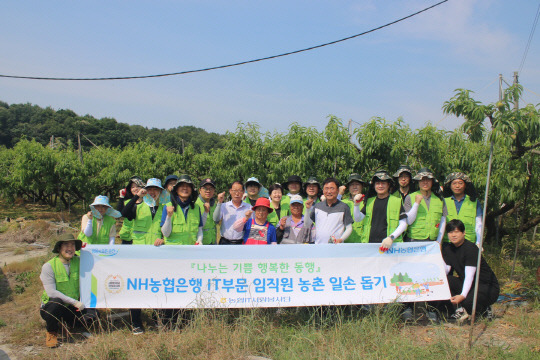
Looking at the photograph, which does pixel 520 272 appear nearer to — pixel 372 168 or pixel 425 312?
pixel 372 168

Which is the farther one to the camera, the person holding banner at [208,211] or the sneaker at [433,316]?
the person holding banner at [208,211]

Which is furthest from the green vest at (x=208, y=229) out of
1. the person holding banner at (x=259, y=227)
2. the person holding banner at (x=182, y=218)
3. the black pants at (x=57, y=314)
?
the black pants at (x=57, y=314)

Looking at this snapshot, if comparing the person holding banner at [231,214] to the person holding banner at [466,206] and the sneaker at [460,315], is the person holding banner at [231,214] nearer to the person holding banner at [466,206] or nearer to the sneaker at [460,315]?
the person holding banner at [466,206]

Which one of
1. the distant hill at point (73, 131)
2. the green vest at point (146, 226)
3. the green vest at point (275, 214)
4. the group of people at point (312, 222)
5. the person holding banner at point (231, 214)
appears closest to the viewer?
the group of people at point (312, 222)

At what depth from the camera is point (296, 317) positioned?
179 inches

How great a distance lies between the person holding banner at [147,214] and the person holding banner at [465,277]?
3.43 metres

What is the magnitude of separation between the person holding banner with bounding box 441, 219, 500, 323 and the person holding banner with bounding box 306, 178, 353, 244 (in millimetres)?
1240

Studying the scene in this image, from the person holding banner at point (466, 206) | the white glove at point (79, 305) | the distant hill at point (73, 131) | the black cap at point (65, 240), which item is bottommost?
the white glove at point (79, 305)

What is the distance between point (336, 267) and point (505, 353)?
5.72 feet

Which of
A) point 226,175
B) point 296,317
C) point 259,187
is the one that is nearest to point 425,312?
point 296,317

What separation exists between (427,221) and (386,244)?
790 millimetres

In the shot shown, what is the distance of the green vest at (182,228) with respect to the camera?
4.55m

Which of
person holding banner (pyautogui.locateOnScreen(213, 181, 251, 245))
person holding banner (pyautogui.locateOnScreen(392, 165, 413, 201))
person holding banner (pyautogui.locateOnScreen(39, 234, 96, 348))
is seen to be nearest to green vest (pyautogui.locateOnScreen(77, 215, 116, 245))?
person holding banner (pyautogui.locateOnScreen(39, 234, 96, 348))

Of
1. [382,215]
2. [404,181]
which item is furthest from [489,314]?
[404,181]
